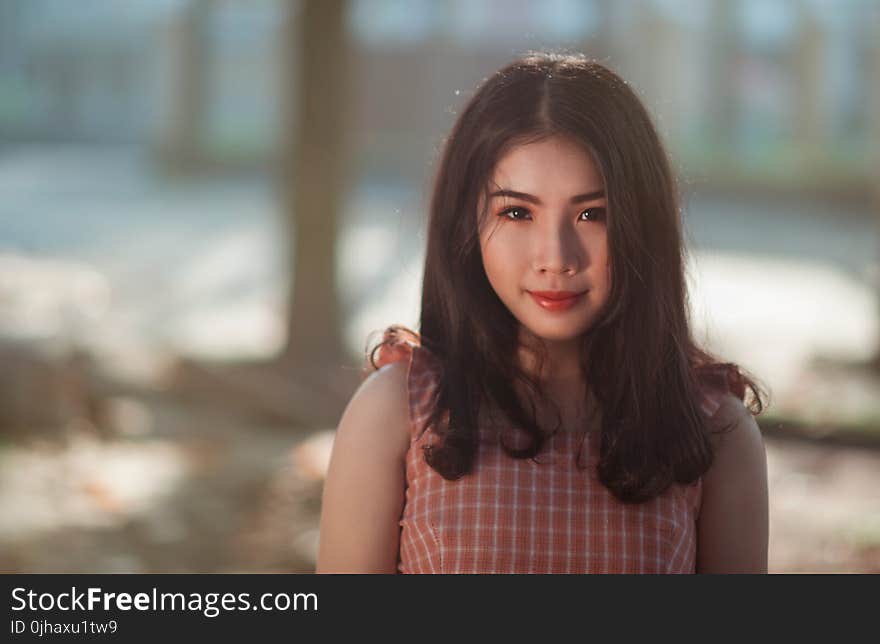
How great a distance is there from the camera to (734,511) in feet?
5.17

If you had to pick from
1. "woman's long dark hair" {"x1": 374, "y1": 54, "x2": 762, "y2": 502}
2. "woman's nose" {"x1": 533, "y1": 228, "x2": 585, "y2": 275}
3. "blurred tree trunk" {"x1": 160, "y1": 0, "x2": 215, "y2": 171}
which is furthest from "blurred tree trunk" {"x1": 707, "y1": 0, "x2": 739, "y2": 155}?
"woman's nose" {"x1": 533, "y1": 228, "x2": 585, "y2": 275}

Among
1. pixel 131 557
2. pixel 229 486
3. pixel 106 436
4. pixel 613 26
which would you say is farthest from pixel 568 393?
pixel 613 26

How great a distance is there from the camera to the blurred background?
4.41m

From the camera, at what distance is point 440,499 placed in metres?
1.50

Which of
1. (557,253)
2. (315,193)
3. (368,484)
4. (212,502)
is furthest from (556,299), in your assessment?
Result: (315,193)

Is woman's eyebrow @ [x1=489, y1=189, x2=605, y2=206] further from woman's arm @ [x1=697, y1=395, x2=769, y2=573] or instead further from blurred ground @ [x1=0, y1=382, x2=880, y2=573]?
blurred ground @ [x1=0, y1=382, x2=880, y2=573]

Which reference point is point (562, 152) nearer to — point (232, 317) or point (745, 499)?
point (745, 499)

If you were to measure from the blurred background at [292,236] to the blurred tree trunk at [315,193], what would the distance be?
12 mm

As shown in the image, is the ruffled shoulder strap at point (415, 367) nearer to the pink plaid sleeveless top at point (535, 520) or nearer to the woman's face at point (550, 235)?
the pink plaid sleeveless top at point (535, 520)

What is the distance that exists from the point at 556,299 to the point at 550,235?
9cm

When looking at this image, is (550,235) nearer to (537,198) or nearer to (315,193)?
(537,198)

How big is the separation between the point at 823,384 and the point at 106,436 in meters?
3.76

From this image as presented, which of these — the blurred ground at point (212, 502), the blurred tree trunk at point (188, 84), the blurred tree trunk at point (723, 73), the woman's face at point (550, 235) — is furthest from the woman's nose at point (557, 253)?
the blurred tree trunk at point (188, 84)

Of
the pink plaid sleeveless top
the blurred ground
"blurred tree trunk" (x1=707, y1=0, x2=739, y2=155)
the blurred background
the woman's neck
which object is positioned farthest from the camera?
"blurred tree trunk" (x1=707, y1=0, x2=739, y2=155)
